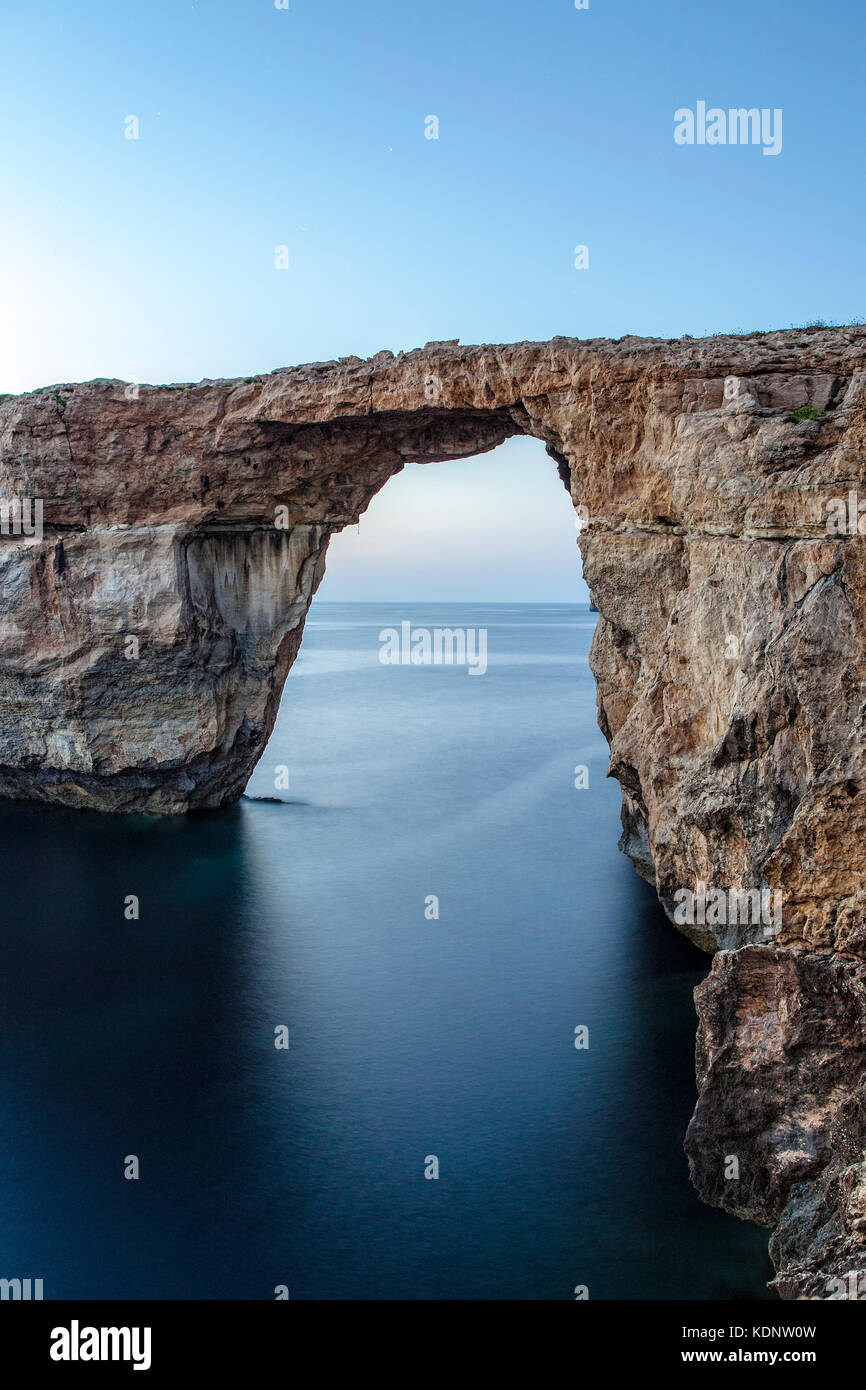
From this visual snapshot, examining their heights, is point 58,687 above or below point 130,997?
above

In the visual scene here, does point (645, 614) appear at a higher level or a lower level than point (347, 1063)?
higher

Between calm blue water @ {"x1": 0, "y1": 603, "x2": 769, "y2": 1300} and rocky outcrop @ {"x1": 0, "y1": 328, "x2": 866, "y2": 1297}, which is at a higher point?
rocky outcrop @ {"x1": 0, "y1": 328, "x2": 866, "y2": 1297}

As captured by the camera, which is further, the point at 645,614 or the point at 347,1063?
the point at 645,614

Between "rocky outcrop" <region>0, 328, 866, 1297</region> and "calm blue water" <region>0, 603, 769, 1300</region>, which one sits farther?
"calm blue water" <region>0, 603, 769, 1300</region>
